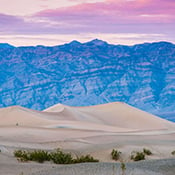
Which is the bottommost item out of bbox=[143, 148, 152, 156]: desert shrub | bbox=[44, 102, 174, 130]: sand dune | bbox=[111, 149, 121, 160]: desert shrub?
bbox=[44, 102, 174, 130]: sand dune

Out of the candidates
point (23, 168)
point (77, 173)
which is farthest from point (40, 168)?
point (77, 173)

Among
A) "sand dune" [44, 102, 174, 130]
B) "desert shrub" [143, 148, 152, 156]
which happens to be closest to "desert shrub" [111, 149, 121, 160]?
"desert shrub" [143, 148, 152, 156]

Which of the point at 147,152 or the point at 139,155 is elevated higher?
the point at 139,155

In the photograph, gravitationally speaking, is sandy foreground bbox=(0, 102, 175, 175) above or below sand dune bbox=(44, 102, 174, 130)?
above

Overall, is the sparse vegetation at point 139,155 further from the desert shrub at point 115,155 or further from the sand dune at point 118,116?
the sand dune at point 118,116

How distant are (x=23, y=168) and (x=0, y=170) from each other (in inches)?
28.3

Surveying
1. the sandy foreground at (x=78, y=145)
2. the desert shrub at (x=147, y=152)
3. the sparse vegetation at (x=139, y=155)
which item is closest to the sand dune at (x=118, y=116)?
the sandy foreground at (x=78, y=145)

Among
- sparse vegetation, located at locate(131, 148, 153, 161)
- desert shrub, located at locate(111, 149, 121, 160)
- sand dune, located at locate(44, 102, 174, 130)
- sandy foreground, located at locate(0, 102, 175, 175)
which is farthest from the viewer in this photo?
sand dune, located at locate(44, 102, 174, 130)

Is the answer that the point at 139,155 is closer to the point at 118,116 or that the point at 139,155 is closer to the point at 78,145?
the point at 78,145

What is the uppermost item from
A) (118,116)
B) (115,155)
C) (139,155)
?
(139,155)

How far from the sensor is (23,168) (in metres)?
14.4

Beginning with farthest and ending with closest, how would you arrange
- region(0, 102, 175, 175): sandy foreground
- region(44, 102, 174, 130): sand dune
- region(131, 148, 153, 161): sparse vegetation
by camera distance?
region(44, 102, 174, 130): sand dune → region(131, 148, 153, 161): sparse vegetation → region(0, 102, 175, 175): sandy foreground

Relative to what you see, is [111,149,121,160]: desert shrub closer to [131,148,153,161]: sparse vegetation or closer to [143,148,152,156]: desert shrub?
[131,148,153,161]: sparse vegetation

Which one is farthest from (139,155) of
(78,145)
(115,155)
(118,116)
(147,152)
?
(118,116)
